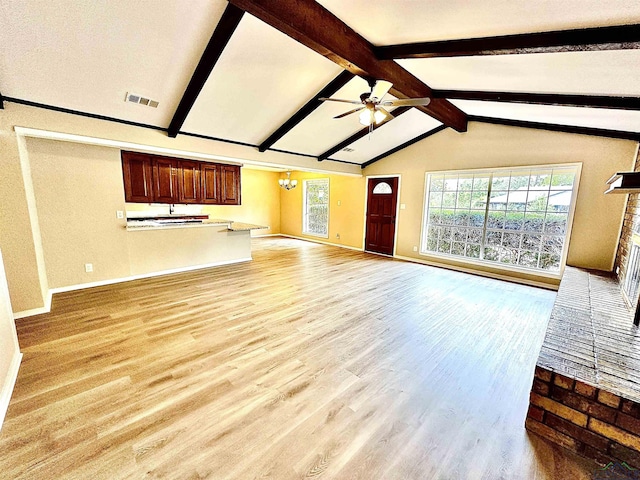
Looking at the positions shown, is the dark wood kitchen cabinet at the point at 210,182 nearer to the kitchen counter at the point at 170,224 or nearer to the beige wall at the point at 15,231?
the kitchen counter at the point at 170,224

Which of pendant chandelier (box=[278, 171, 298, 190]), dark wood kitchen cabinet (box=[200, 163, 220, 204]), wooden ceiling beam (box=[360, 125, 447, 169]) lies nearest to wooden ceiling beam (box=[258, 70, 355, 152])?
dark wood kitchen cabinet (box=[200, 163, 220, 204])

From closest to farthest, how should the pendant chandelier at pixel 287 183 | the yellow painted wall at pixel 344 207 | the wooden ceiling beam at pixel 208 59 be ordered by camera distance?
the wooden ceiling beam at pixel 208 59 < the yellow painted wall at pixel 344 207 < the pendant chandelier at pixel 287 183

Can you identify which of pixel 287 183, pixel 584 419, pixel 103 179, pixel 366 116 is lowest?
pixel 584 419

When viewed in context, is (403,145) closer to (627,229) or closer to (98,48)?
(627,229)

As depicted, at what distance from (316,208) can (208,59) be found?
Answer: 6365 millimetres

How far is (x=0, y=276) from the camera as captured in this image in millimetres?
2088

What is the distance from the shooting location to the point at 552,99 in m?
3.20

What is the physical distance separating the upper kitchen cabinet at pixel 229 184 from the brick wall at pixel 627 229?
652cm

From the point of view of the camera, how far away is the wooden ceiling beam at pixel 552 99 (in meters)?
2.79

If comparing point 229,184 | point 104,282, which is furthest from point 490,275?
point 104,282

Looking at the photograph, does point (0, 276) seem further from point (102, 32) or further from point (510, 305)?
point (510, 305)

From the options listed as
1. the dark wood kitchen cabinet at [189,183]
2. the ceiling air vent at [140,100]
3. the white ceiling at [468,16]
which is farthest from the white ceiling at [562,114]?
the dark wood kitchen cabinet at [189,183]

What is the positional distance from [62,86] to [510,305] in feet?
21.2

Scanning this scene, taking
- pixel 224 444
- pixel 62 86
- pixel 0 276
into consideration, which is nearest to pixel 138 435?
pixel 224 444
